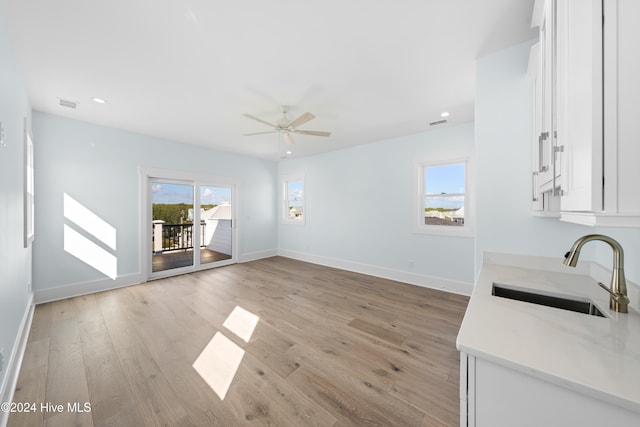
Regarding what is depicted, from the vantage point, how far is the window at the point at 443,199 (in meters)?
3.70

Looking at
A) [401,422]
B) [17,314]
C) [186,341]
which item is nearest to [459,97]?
[401,422]

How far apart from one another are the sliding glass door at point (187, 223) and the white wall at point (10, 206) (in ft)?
7.02

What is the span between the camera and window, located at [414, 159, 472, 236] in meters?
3.70

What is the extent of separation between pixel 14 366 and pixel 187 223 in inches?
125

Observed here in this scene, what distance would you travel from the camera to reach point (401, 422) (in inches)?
57.2

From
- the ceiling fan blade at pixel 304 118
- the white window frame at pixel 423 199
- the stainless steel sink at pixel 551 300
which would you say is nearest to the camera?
the stainless steel sink at pixel 551 300

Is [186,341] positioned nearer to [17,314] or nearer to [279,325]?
[279,325]

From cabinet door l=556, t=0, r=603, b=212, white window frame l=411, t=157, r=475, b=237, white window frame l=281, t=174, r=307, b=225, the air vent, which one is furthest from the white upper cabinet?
white window frame l=281, t=174, r=307, b=225

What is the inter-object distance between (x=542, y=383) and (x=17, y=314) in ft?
12.3

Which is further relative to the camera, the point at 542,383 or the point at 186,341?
the point at 186,341

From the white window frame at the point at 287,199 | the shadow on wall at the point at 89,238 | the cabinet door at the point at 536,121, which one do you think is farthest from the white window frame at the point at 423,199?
the shadow on wall at the point at 89,238

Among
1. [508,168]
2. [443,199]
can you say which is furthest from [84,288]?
Answer: [443,199]

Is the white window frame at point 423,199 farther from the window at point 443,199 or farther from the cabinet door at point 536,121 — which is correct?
the cabinet door at point 536,121

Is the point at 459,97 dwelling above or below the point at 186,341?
above
